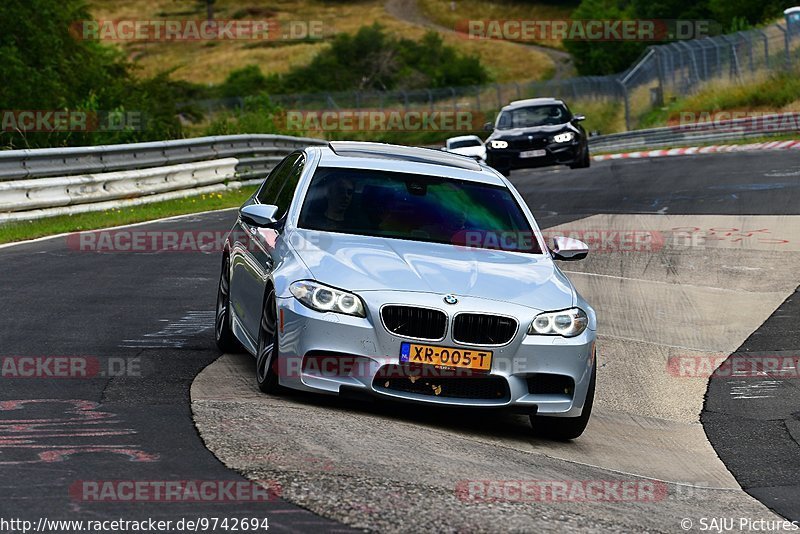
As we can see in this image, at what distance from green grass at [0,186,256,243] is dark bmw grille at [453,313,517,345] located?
10.1 metres

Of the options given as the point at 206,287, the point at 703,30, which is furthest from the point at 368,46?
the point at 206,287

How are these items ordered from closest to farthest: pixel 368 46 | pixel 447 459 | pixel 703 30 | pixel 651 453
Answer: pixel 447 459
pixel 651 453
pixel 703 30
pixel 368 46

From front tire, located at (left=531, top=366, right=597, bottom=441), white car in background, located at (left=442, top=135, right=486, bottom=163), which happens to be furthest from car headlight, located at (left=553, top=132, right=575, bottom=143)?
front tire, located at (left=531, top=366, right=597, bottom=441)

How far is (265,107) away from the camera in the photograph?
142 feet

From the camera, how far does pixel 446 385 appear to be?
760 cm

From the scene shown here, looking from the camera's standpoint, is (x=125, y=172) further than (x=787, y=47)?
No

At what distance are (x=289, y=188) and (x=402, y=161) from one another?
795 millimetres

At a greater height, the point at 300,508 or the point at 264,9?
the point at 300,508

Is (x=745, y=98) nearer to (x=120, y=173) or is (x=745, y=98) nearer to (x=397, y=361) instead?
(x=120, y=173)

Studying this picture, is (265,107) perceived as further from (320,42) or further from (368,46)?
(320,42)

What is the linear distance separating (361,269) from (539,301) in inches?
40.6

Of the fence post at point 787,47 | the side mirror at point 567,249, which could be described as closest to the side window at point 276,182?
the side mirror at point 567,249

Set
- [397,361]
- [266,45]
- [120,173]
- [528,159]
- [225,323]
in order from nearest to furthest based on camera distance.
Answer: [397,361] → [225,323] → [120,173] → [528,159] → [266,45]

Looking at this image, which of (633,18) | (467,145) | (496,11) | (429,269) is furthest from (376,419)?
(496,11)
